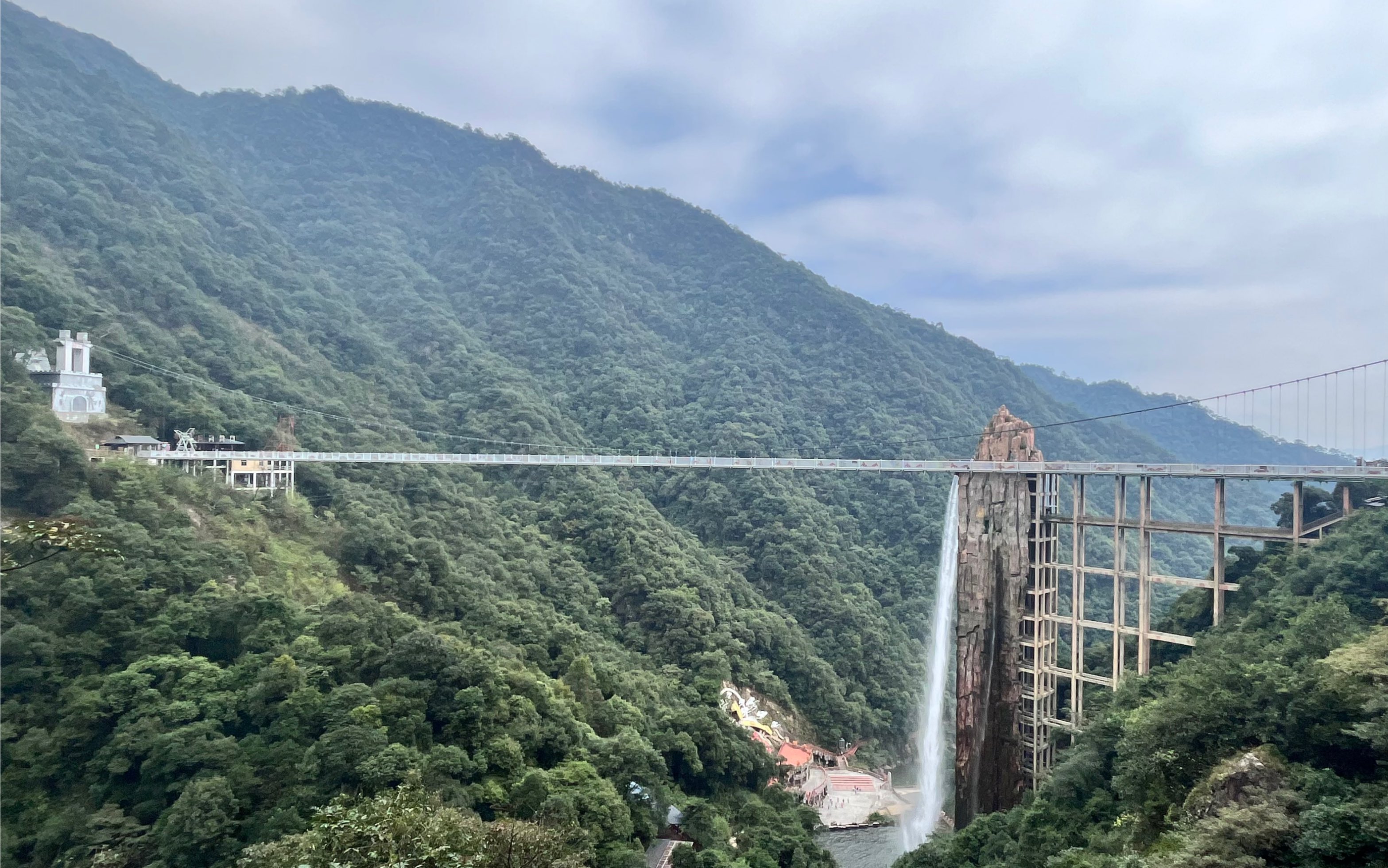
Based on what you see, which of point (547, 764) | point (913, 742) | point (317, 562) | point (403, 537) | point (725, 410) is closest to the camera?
point (547, 764)

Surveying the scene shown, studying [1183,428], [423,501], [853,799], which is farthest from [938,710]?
[1183,428]

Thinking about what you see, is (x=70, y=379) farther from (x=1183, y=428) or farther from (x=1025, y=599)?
(x=1183, y=428)

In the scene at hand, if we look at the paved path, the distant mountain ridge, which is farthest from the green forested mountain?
the distant mountain ridge

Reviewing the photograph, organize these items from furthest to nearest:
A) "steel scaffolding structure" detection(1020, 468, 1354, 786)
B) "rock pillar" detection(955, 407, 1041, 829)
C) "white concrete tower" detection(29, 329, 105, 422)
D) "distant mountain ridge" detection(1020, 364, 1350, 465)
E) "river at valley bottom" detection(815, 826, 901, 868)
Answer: "distant mountain ridge" detection(1020, 364, 1350, 465)
"white concrete tower" detection(29, 329, 105, 422)
"river at valley bottom" detection(815, 826, 901, 868)
"rock pillar" detection(955, 407, 1041, 829)
"steel scaffolding structure" detection(1020, 468, 1354, 786)

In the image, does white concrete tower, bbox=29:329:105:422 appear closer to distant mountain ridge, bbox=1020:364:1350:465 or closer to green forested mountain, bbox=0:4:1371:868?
green forested mountain, bbox=0:4:1371:868

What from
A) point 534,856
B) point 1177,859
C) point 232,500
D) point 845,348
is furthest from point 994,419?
point 845,348

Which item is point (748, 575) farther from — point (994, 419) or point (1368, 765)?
point (1368, 765)
